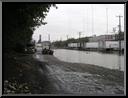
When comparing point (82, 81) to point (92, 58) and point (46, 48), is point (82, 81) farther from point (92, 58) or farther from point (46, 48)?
point (46, 48)

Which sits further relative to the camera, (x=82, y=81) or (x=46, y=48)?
(x=46, y=48)

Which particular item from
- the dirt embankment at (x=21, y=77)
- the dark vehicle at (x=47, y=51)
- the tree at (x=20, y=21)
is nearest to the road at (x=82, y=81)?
the dirt embankment at (x=21, y=77)

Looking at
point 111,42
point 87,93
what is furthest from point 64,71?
point 111,42

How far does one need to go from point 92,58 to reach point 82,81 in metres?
0.62

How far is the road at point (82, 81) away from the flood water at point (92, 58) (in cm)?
12

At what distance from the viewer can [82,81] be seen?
6.28 meters

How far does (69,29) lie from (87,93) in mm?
1649

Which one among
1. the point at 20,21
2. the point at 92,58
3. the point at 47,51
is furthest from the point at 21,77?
the point at 92,58

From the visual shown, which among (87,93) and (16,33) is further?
(16,33)

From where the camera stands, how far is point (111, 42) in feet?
21.4

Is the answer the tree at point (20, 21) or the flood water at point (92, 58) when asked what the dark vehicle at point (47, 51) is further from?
the tree at point (20, 21)

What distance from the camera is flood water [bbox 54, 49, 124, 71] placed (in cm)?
622

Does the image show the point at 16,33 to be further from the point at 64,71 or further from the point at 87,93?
the point at 87,93

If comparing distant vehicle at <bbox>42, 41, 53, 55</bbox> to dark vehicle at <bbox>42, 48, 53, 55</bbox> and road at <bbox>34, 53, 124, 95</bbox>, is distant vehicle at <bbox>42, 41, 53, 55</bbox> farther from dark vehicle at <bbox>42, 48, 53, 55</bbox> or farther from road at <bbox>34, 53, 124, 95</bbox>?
road at <bbox>34, 53, 124, 95</bbox>
